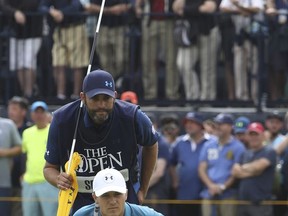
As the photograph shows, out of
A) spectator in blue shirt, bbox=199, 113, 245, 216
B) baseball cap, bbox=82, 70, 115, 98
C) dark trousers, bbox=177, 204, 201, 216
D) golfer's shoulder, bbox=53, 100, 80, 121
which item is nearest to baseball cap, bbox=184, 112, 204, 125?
spectator in blue shirt, bbox=199, 113, 245, 216

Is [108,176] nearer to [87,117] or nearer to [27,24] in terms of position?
[87,117]

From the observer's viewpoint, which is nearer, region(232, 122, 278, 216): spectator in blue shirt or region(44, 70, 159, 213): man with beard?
region(44, 70, 159, 213): man with beard

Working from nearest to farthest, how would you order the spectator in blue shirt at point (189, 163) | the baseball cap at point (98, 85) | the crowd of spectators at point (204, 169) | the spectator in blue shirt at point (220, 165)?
the baseball cap at point (98, 85) < the crowd of spectators at point (204, 169) < the spectator in blue shirt at point (220, 165) < the spectator in blue shirt at point (189, 163)

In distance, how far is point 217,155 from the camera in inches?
541

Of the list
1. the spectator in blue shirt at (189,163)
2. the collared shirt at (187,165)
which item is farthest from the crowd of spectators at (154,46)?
the collared shirt at (187,165)

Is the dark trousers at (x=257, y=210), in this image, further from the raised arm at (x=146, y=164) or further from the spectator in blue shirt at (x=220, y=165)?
the raised arm at (x=146, y=164)

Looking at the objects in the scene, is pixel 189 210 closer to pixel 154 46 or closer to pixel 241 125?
pixel 241 125

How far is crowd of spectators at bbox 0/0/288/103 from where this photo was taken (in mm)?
15711

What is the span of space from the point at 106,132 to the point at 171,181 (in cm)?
546

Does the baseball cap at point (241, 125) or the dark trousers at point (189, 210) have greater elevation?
the baseball cap at point (241, 125)

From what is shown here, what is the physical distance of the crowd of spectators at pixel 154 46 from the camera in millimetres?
15711

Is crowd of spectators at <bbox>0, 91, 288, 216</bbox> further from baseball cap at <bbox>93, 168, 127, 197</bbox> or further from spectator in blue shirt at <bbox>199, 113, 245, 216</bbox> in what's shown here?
baseball cap at <bbox>93, 168, 127, 197</bbox>

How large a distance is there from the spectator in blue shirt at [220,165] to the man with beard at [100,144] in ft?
15.1

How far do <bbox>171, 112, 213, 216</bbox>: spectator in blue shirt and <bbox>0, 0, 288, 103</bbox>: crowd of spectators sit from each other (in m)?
1.72
